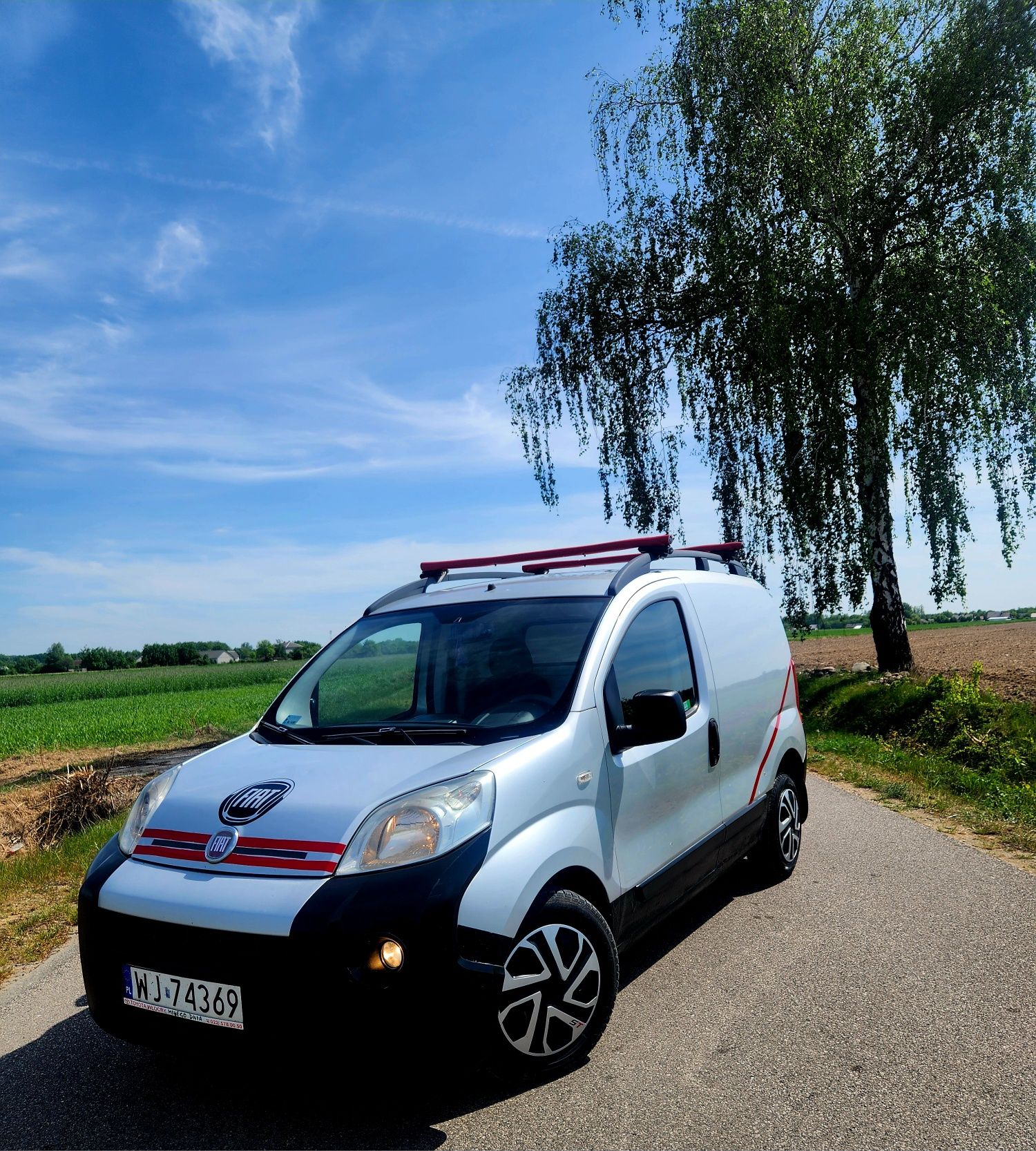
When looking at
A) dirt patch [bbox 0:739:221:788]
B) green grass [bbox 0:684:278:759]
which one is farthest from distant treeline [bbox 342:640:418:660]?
green grass [bbox 0:684:278:759]

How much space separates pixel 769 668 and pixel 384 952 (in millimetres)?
3604

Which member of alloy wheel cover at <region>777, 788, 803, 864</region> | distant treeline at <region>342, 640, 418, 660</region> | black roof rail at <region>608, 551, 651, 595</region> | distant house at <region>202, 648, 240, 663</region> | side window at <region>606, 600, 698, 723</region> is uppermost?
distant house at <region>202, 648, 240, 663</region>

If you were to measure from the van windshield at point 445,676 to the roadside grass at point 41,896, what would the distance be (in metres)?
2.59

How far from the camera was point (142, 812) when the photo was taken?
3.71 meters

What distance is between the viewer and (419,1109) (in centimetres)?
325

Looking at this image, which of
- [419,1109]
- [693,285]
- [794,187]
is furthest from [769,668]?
[693,285]

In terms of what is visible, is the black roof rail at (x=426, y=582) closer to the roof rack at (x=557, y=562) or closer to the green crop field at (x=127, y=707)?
the roof rack at (x=557, y=562)

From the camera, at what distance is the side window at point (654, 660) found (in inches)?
161

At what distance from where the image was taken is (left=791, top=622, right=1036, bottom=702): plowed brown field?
12930mm

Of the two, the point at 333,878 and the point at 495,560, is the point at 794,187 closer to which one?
the point at 495,560

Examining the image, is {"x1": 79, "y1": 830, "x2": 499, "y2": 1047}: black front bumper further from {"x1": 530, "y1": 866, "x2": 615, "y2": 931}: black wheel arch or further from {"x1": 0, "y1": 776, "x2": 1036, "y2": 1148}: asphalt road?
{"x1": 530, "y1": 866, "x2": 615, "y2": 931}: black wheel arch

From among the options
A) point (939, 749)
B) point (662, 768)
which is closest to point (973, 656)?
point (939, 749)

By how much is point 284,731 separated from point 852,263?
507 inches

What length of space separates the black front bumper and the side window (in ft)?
4.08
